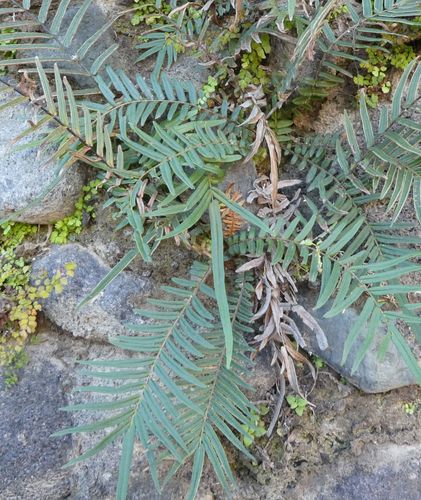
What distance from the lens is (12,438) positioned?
1370 mm

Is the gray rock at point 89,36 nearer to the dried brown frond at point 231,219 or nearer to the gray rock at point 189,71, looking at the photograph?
the gray rock at point 189,71

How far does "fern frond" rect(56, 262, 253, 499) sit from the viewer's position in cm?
109

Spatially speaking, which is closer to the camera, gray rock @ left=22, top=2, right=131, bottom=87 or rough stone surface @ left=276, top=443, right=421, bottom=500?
rough stone surface @ left=276, top=443, right=421, bottom=500

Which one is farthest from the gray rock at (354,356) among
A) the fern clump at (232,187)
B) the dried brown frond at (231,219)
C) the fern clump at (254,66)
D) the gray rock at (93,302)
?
the fern clump at (254,66)

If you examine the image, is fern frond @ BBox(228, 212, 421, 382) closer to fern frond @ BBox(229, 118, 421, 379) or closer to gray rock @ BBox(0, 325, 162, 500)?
fern frond @ BBox(229, 118, 421, 379)

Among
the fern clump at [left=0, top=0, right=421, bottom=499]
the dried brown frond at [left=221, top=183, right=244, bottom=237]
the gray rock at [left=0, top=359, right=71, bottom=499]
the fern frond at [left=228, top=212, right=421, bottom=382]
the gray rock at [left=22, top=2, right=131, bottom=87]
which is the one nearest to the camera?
the fern frond at [left=228, top=212, right=421, bottom=382]

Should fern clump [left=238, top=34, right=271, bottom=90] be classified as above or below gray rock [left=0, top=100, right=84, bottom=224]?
above

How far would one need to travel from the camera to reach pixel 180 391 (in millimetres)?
1110

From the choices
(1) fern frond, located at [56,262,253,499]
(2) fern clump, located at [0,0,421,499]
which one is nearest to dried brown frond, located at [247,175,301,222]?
(2) fern clump, located at [0,0,421,499]

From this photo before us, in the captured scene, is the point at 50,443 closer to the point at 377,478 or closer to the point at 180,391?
the point at 180,391

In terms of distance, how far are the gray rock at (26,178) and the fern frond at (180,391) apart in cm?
48

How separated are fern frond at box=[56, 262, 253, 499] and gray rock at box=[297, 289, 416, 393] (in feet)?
0.74

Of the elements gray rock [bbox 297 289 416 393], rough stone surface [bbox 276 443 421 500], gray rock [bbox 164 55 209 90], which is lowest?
rough stone surface [bbox 276 443 421 500]

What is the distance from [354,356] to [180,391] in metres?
0.57
